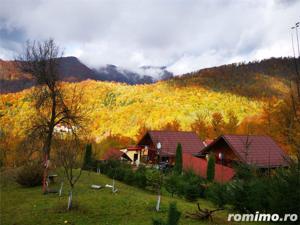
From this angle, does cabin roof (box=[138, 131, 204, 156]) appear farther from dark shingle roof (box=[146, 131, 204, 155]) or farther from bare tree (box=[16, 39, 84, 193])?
bare tree (box=[16, 39, 84, 193])

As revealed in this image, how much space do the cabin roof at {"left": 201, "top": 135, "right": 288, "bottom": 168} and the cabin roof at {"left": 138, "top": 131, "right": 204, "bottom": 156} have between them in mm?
7943

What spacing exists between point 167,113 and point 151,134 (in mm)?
54056

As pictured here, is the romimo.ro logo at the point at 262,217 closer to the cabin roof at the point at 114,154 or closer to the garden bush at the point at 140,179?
the garden bush at the point at 140,179

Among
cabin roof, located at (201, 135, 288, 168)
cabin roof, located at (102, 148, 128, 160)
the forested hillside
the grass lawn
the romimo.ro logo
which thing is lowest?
the grass lawn

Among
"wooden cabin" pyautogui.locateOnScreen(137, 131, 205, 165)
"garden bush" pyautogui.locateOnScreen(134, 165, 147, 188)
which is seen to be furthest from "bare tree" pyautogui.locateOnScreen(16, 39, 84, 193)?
"wooden cabin" pyautogui.locateOnScreen(137, 131, 205, 165)

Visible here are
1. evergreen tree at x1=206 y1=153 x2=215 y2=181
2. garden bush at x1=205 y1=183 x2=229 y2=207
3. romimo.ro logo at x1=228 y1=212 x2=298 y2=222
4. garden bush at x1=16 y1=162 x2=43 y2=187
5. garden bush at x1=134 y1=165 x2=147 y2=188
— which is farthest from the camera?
evergreen tree at x1=206 y1=153 x2=215 y2=181

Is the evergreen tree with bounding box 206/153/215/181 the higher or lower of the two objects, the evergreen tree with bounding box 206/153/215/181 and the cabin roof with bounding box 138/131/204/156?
the lower

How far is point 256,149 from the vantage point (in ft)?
104

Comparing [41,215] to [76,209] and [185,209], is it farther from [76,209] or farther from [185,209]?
[185,209]

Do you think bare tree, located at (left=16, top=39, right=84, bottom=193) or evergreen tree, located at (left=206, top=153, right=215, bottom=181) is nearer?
bare tree, located at (left=16, top=39, right=84, bottom=193)

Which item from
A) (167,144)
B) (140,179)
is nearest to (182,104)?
(167,144)

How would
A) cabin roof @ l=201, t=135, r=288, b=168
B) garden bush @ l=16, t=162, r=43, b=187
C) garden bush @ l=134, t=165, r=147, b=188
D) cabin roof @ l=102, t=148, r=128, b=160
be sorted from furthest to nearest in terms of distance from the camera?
cabin roof @ l=102, t=148, r=128, b=160 → cabin roof @ l=201, t=135, r=288, b=168 → garden bush @ l=134, t=165, r=147, b=188 → garden bush @ l=16, t=162, r=43, b=187

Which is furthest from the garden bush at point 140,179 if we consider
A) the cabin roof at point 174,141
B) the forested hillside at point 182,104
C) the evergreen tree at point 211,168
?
the forested hillside at point 182,104

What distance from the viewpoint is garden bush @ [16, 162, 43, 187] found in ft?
67.0
